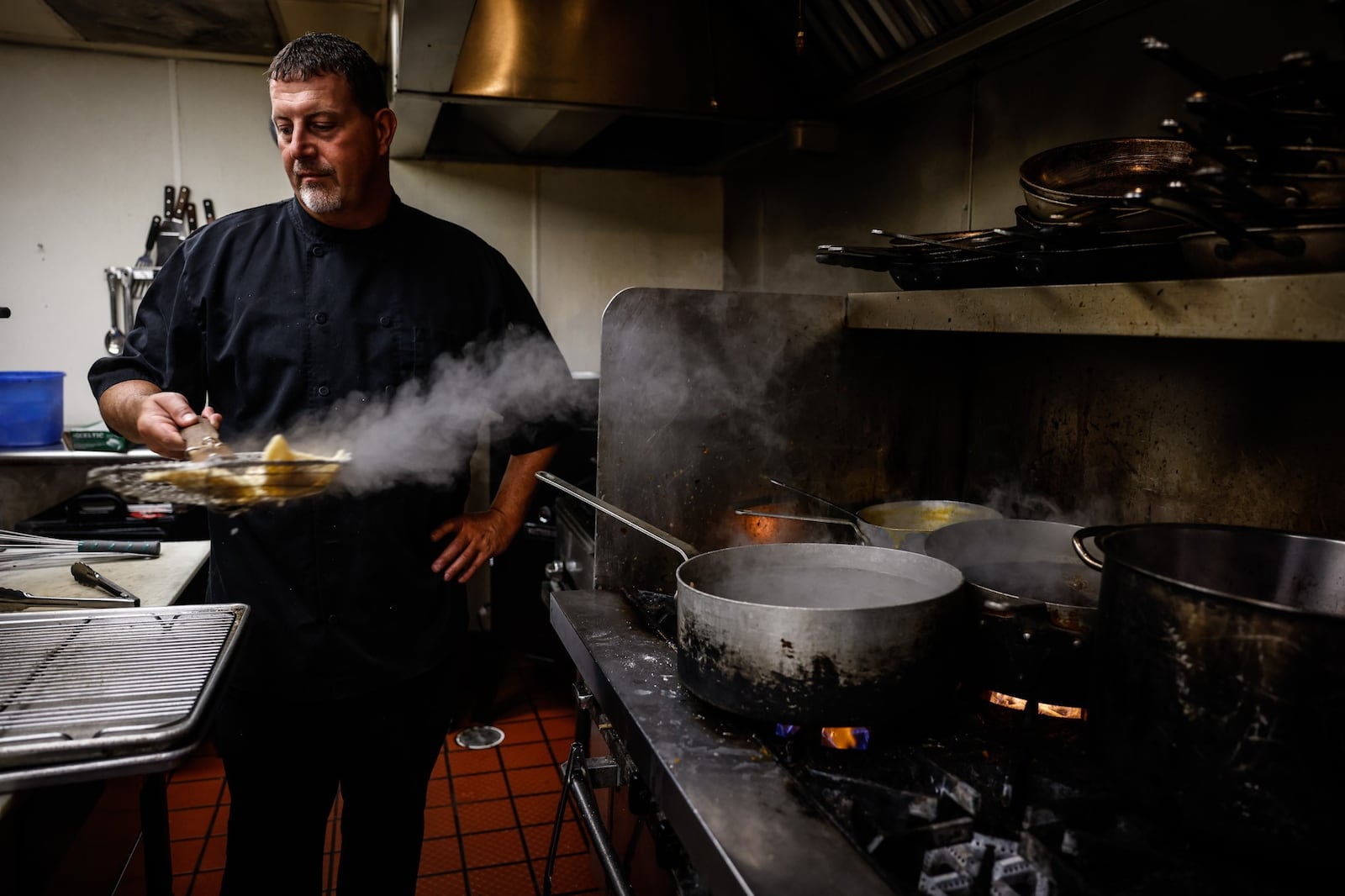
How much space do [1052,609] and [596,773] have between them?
92 cm

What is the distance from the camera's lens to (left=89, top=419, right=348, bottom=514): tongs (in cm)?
130

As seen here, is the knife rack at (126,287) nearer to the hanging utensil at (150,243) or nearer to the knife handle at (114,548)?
the hanging utensil at (150,243)

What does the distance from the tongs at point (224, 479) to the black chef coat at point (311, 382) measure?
14.0 inches

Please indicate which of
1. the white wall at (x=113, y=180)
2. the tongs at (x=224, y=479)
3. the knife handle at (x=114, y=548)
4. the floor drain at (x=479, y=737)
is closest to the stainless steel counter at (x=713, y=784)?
the tongs at (x=224, y=479)

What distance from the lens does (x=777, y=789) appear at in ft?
3.76

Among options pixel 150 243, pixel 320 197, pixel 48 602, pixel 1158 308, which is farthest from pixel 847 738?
pixel 150 243

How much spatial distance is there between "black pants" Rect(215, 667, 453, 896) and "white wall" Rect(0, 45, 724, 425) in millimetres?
3115

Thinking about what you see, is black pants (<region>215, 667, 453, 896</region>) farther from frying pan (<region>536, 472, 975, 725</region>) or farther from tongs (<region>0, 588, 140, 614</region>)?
frying pan (<region>536, 472, 975, 725</region>)

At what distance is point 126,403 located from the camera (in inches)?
69.9

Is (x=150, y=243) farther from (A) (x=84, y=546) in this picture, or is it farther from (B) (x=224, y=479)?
(B) (x=224, y=479)

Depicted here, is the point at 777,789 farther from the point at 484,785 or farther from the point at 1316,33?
the point at 484,785

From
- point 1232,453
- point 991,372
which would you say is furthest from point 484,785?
point 1232,453

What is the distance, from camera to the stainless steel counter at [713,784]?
0.96 m

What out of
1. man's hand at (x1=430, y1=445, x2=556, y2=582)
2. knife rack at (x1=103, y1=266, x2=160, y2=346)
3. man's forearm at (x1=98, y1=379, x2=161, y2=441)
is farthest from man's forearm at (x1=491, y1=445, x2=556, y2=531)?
knife rack at (x1=103, y1=266, x2=160, y2=346)
